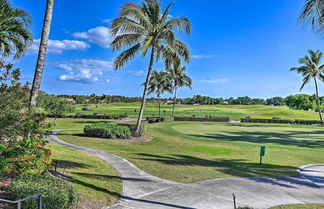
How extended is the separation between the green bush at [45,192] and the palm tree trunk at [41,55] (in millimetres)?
2814

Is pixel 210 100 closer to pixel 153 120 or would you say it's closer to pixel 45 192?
pixel 153 120

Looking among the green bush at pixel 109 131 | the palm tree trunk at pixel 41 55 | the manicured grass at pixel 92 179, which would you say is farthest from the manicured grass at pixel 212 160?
the palm tree trunk at pixel 41 55

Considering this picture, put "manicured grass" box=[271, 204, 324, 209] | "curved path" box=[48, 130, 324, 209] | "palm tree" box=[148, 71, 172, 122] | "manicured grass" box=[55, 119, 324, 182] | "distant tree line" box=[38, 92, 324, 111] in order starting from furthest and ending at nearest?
1. "distant tree line" box=[38, 92, 324, 111]
2. "palm tree" box=[148, 71, 172, 122]
3. "manicured grass" box=[55, 119, 324, 182]
4. "manicured grass" box=[271, 204, 324, 209]
5. "curved path" box=[48, 130, 324, 209]

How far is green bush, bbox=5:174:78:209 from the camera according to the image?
18.8ft

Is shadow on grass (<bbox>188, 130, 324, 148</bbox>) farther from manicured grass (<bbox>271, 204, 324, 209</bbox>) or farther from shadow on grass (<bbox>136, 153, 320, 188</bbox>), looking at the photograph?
manicured grass (<bbox>271, 204, 324, 209</bbox>)

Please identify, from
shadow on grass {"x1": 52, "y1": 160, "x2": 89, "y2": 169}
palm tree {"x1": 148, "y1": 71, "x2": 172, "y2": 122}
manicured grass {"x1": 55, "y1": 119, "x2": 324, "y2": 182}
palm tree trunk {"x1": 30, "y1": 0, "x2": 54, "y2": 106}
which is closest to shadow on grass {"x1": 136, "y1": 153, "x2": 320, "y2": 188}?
manicured grass {"x1": 55, "y1": 119, "x2": 324, "y2": 182}

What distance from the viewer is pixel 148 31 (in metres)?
21.5

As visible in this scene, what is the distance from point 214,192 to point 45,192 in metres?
5.54

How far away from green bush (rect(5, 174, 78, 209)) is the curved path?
4.88ft

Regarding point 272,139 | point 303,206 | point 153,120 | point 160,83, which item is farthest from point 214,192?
point 160,83

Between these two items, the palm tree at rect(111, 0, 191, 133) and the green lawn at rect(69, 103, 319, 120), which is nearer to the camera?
the palm tree at rect(111, 0, 191, 133)

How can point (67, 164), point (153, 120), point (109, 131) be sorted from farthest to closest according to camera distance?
point (153, 120) → point (109, 131) → point (67, 164)

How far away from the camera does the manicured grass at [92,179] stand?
763 centimetres

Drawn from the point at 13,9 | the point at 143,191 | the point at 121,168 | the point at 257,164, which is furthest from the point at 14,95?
the point at 257,164
